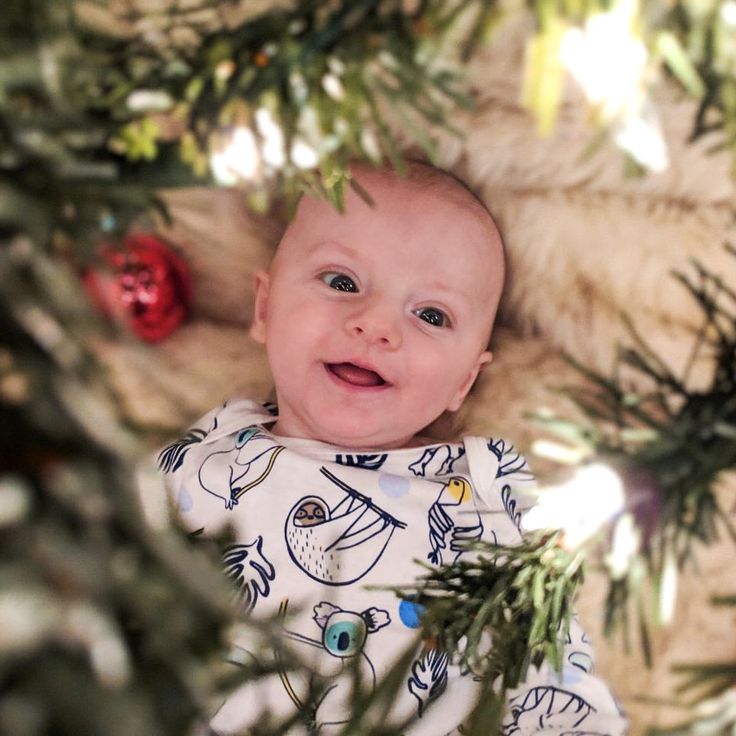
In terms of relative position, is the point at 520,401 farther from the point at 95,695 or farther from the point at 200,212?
the point at 95,695

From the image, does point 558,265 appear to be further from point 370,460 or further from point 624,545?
point 624,545

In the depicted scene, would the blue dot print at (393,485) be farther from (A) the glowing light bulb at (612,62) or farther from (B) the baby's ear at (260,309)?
(A) the glowing light bulb at (612,62)

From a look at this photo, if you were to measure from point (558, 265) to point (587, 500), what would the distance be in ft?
1.64

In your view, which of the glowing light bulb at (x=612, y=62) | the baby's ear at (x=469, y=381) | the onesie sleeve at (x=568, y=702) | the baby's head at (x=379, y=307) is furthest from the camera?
the baby's ear at (x=469, y=381)

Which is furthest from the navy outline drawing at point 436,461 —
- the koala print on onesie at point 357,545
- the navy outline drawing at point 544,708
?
the navy outline drawing at point 544,708

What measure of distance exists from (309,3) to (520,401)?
614 millimetres

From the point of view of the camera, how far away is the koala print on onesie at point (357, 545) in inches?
25.4

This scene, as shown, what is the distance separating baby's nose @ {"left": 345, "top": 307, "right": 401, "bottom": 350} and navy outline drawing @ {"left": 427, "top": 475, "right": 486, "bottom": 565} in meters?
0.15

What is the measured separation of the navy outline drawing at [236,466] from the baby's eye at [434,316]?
19 centimetres

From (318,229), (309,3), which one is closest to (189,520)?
(318,229)

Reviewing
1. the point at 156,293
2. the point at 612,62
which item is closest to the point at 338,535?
the point at 156,293

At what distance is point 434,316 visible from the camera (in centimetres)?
77

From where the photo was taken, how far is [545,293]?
838 mm

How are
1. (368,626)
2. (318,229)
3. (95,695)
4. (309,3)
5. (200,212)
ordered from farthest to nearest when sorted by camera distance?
(200,212) < (318,229) < (368,626) < (309,3) < (95,695)
